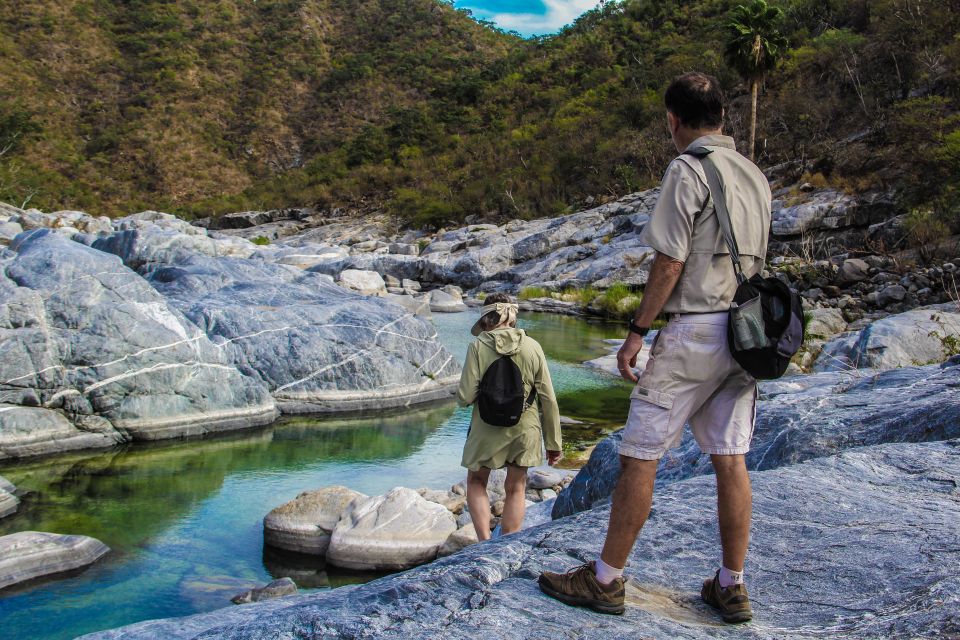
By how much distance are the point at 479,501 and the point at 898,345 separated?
7.83m

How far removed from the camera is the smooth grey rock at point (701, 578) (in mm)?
2340

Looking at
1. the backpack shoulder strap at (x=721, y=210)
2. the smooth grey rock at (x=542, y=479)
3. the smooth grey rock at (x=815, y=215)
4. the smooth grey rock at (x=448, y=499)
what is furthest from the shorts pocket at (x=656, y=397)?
the smooth grey rock at (x=815, y=215)

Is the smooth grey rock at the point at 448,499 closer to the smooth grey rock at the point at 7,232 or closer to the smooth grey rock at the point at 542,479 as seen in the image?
the smooth grey rock at the point at 542,479

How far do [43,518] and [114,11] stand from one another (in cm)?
9189

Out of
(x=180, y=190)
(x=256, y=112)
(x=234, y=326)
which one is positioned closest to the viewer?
(x=234, y=326)

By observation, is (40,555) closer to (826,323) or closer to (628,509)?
(628,509)

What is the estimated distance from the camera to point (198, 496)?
7551mm

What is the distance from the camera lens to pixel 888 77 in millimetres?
29719

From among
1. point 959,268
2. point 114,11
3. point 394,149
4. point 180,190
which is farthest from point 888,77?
point 114,11

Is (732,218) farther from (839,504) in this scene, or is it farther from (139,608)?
(139,608)

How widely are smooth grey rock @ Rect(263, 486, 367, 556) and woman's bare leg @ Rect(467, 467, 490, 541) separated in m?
1.74

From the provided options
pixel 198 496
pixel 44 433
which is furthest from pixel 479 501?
pixel 44 433

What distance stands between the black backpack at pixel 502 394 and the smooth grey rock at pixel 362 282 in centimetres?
1982

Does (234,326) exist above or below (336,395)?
above
